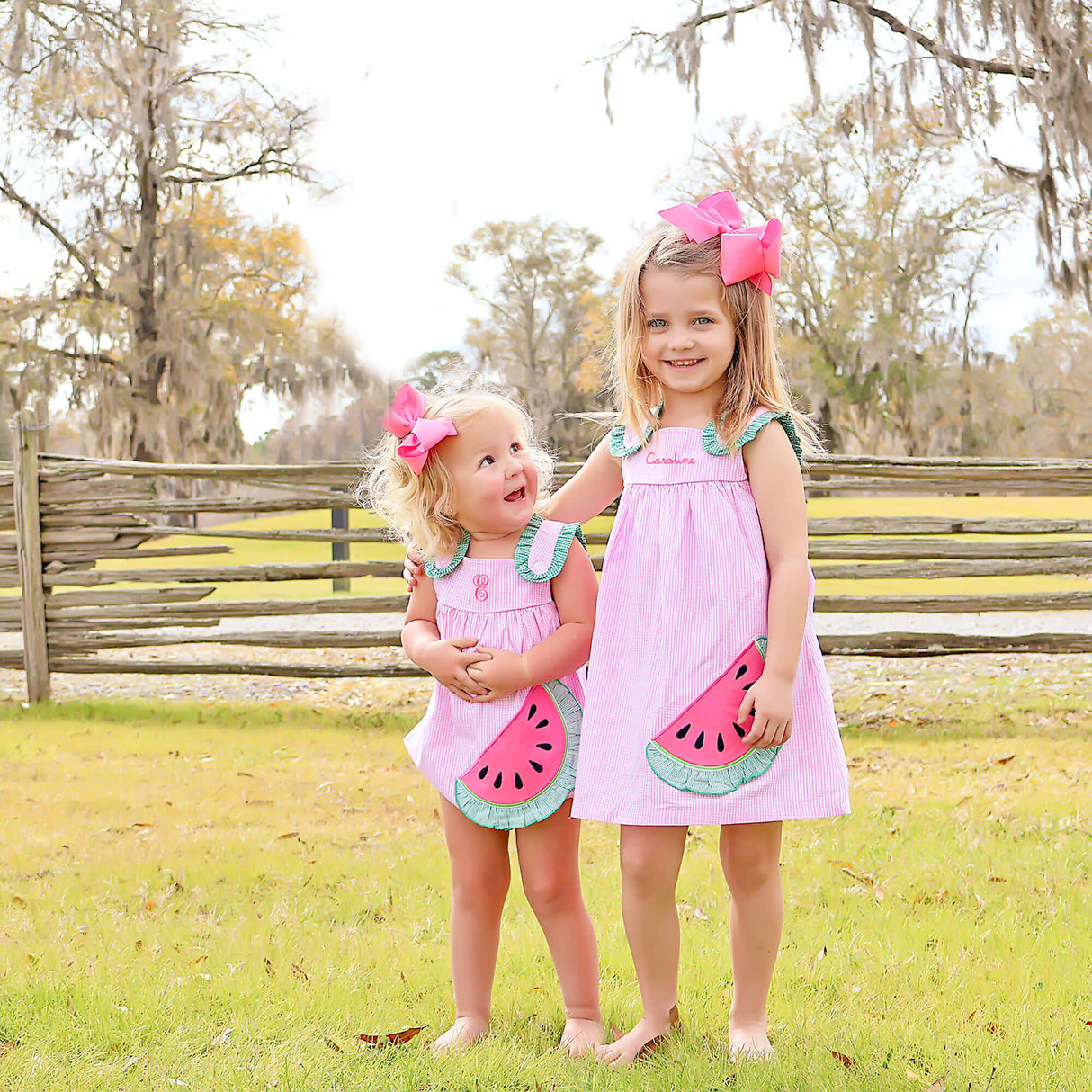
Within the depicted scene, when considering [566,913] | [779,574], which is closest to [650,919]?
[566,913]

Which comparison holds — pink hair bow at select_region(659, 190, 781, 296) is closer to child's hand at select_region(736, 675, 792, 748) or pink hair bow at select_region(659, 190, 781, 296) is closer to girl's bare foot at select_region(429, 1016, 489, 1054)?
child's hand at select_region(736, 675, 792, 748)

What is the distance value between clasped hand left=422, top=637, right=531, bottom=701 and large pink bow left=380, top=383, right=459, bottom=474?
36 cm

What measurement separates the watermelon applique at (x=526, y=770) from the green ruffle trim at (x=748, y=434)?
21.9 inches

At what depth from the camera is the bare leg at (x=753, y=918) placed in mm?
2051

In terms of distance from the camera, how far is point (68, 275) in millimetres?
18000

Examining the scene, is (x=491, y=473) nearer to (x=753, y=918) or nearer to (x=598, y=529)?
(x=753, y=918)

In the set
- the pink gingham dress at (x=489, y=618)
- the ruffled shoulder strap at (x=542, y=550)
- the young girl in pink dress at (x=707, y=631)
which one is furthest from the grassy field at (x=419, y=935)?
the ruffled shoulder strap at (x=542, y=550)

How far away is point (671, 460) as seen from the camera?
2.06 m

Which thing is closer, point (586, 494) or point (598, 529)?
point (586, 494)

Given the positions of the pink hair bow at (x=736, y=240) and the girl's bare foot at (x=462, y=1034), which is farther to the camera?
the girl's bare foot at (x=462, y=1034)

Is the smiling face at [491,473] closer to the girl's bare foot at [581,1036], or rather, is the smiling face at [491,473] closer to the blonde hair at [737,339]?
the blonde hair at [737,339]

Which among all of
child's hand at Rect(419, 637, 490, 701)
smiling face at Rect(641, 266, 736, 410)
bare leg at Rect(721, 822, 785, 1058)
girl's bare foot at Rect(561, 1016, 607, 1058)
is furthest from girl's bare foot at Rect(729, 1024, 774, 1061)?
smiling face at Rect(641, 266, 736, 410)

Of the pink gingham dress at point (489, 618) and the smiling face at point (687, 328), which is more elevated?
the smiling face at point (687, 328)

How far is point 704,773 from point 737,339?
822 millimetres
